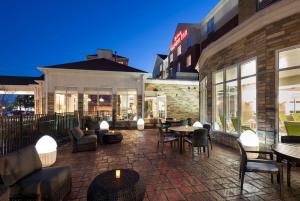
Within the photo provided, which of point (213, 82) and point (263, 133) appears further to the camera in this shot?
point (213, 82)

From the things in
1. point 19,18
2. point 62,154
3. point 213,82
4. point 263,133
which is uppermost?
point 19,18

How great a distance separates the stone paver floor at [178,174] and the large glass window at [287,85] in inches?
73.2

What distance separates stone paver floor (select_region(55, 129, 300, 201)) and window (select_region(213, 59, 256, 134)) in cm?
125

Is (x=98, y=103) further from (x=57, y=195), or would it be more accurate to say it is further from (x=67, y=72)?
(x=57, y=195)

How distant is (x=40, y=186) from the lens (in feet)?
8.50

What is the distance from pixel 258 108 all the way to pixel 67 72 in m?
10.3

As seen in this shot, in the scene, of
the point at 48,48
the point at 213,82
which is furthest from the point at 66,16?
the point at 213,82

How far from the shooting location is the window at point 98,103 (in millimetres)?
11547

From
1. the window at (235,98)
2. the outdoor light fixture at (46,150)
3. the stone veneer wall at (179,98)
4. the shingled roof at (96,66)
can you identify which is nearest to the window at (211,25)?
the stone veneer wall at (179,98)

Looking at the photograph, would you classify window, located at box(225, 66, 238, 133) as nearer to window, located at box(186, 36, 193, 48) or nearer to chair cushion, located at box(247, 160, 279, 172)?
chair cushion, located at box(247, 160, 279, 172)

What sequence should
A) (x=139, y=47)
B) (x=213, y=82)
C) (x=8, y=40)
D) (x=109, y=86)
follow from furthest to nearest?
(x=139, y=47) → (x=8, y=40) → (x=109, y=86) → (x=213, y=82)

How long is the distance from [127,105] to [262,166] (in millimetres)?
9622

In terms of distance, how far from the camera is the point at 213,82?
8383 millimetres

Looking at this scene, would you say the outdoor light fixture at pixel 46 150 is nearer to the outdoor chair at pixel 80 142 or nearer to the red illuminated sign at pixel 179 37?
the outdoor chair at pixel 80 142
